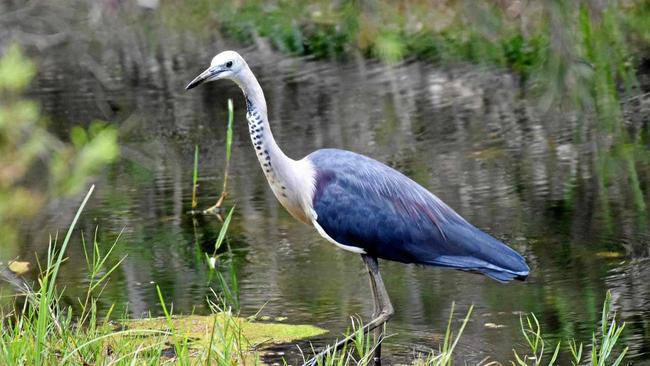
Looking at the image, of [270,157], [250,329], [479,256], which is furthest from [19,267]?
[479,256]

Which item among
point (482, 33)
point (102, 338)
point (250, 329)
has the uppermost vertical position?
point (482, 33)

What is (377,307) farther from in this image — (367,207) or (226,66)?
(226,66)

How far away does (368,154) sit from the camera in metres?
9.73

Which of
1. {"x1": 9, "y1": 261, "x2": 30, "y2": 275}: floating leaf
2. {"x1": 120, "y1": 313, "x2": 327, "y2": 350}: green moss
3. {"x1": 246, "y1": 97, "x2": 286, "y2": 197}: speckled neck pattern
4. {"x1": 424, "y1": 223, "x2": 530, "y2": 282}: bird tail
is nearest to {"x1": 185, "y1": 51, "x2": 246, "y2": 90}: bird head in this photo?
{"x1": 246, "y1": 97, "x2": 286, "y2": 197}: speckled neck pattern

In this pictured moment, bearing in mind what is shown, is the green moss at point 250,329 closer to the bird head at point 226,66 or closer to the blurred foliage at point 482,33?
the bird head at point 226,66

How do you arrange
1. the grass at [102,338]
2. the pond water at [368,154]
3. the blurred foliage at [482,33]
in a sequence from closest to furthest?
the grass at [102,338], the blurred foliage at [482,33], the pond water at [368,154]

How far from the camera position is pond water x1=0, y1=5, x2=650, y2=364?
6.24 m

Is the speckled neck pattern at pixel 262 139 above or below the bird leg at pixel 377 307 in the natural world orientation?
above

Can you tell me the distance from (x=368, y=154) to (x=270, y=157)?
3.83 meters

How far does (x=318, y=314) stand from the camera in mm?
6246

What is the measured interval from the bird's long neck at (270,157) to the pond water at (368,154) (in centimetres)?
66

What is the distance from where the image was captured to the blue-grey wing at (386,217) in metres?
5.74

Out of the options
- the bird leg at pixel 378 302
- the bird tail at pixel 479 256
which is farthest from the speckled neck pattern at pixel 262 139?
the bird tail at pixel 479 256

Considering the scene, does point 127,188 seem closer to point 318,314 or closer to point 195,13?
point 318,314
